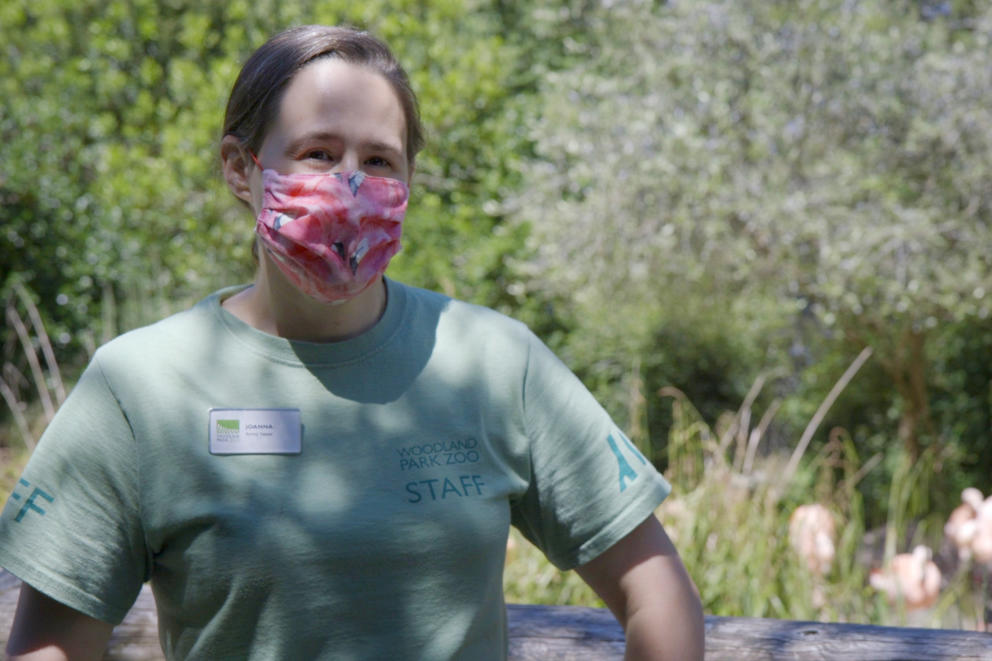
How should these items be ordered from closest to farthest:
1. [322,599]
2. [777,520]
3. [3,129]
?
1. [322,599]
2. [777,520]
3. [3,129]

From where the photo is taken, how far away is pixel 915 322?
6.18 meters

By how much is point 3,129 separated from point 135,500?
307 inches

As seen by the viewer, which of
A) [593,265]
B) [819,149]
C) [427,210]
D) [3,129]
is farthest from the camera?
[3,129]

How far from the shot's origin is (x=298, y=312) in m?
1.22

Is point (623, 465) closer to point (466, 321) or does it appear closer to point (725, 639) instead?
point (466, 321)

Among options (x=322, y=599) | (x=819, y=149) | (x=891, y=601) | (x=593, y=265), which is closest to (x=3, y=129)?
(x=593, y=265)

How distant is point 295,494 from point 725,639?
947 mm

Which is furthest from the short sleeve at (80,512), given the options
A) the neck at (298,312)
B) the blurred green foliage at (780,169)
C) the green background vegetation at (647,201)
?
the blurred green foliage at (780,169)

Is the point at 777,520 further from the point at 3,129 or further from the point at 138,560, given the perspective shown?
the point at 3,129

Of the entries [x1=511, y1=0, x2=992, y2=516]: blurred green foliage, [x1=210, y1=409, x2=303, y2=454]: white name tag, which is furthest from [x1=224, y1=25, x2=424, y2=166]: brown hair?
[x1=511, y1=0, x2=992, y2=516]: blurred green foliage

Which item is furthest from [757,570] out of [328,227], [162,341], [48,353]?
[48,353]

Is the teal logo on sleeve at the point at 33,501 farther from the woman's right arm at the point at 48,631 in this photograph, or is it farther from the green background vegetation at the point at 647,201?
the green background vegetation at the point at 647,201

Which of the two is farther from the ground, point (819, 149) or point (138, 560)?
point (819, 149)

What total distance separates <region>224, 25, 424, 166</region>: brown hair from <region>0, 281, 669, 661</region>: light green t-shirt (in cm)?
25
